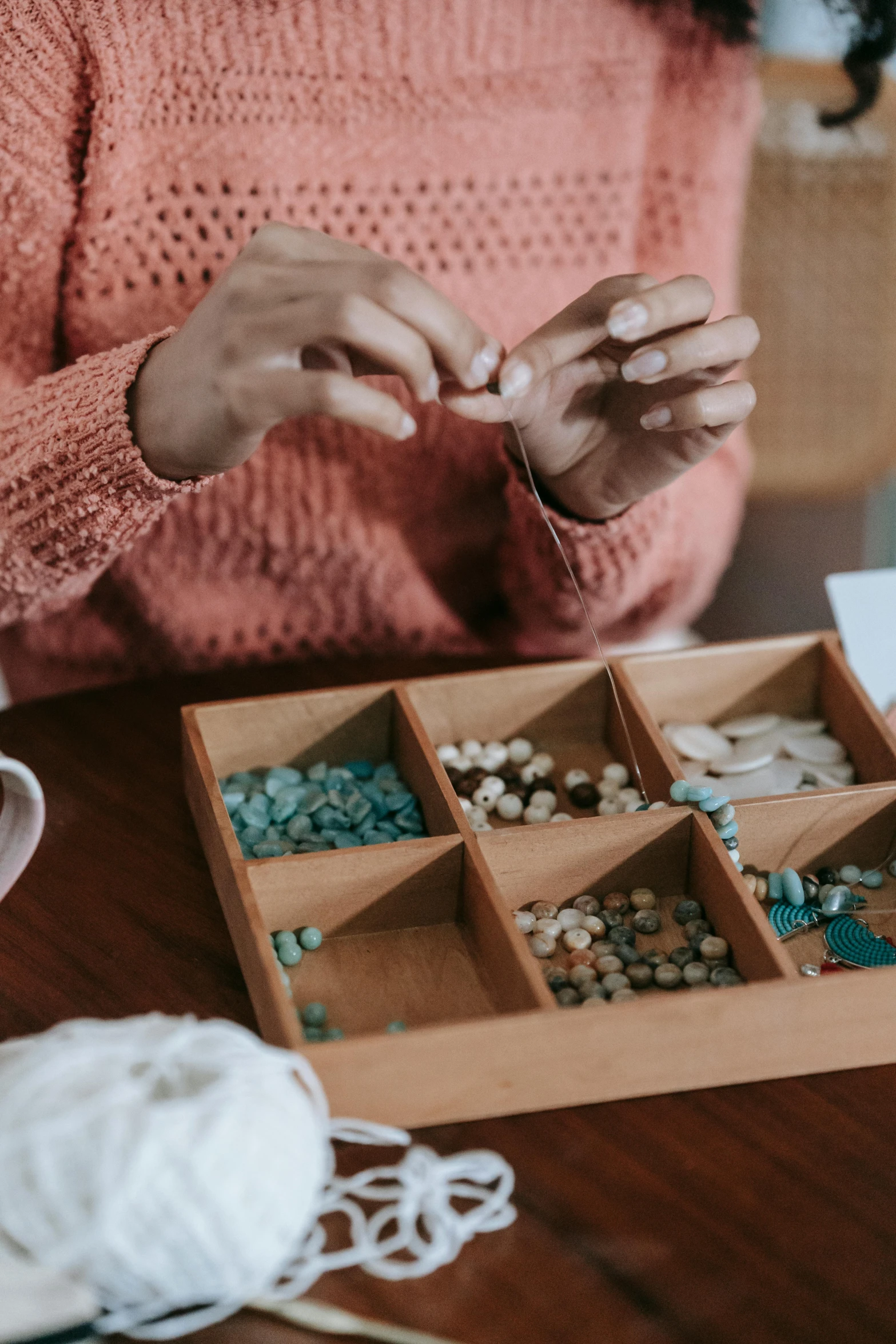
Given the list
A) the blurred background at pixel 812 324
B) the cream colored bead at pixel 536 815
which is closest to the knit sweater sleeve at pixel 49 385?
the cream colored bead at pixel 536 815

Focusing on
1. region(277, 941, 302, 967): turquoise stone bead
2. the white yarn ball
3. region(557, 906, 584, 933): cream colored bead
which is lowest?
region(557, 906, 584, 933): cream colored bead

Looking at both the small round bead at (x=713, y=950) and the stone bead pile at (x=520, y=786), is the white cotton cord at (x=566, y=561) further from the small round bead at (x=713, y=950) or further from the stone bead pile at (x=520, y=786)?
the small round bead at (x=713, y=950)

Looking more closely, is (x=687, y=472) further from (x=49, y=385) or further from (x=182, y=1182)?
(x=182, y=1182)

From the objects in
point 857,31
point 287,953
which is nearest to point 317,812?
point 287,953

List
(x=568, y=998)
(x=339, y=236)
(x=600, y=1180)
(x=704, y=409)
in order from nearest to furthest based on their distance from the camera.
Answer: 1. (x=600, y=1180)
2. (x=568, y=998)
3. (x=704, y=409)
4. (x=339, y=236)

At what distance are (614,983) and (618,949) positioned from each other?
4 cm

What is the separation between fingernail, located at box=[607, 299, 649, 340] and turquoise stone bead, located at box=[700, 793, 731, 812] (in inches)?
12.1

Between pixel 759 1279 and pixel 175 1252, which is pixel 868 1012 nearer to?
pixel 759 1279

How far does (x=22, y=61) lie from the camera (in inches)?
38.5

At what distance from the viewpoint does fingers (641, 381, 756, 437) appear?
86 centimetres

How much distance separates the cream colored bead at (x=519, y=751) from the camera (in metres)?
0.99

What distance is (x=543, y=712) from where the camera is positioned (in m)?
1.01

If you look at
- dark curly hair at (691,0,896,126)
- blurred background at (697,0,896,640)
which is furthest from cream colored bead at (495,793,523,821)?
blurred background at (697,0,896,640)

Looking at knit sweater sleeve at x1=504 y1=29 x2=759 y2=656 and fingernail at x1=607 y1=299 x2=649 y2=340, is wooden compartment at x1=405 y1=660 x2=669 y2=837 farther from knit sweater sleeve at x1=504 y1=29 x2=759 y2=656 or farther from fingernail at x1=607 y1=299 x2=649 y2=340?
fingernail at x1=607 y1=299 x2=649 y2=340
